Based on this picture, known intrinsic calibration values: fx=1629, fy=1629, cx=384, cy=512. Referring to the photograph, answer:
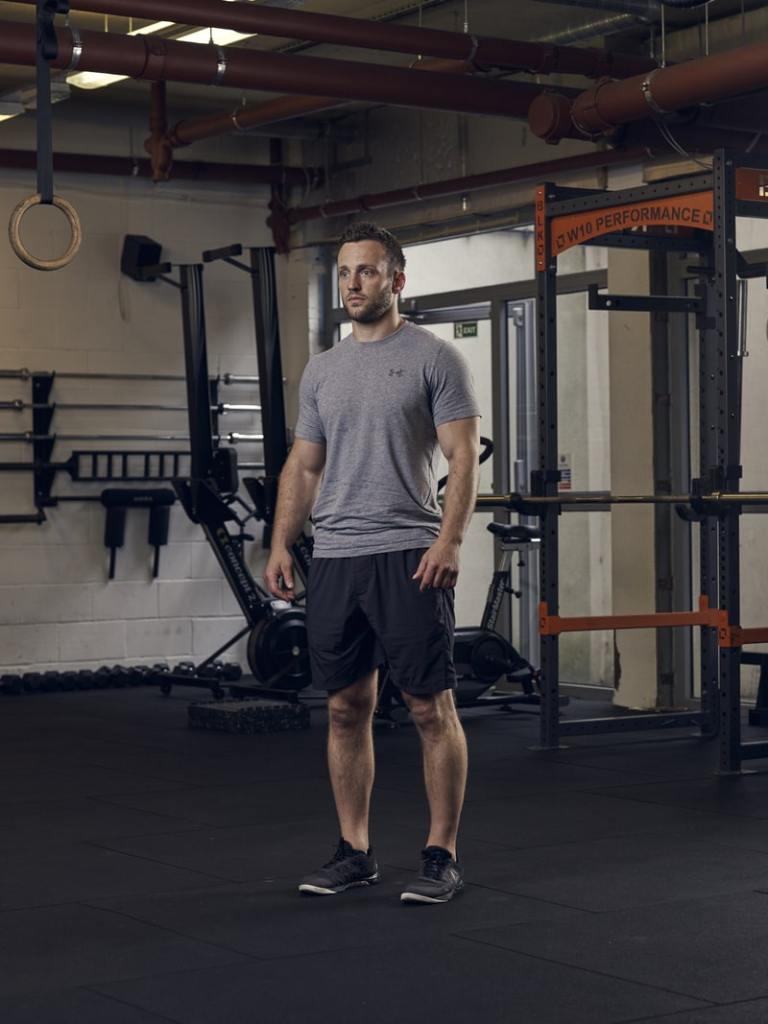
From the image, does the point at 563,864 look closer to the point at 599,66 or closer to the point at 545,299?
the point at 545,299

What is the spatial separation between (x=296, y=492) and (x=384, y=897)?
3.20 ft


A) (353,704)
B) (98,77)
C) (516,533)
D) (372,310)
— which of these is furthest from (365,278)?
(98,77)

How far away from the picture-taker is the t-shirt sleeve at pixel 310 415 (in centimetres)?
388

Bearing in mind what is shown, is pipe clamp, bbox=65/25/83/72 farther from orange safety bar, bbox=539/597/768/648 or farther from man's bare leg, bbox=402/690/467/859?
man's bare leg, bbox=402/690/467/859

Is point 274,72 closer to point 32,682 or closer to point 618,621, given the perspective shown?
point 618,621

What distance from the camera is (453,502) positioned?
3639mm

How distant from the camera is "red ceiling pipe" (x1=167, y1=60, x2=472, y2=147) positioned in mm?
7723

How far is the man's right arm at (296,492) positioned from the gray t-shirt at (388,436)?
0.11 m

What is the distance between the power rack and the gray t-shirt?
190 cm

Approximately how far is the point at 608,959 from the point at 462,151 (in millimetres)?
6127

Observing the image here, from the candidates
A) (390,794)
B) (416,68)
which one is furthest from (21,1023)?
(416,68)

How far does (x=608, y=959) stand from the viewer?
125 inches

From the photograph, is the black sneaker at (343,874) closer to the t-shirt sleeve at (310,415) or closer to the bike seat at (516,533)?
the t-shirt sleeve at (310,415)

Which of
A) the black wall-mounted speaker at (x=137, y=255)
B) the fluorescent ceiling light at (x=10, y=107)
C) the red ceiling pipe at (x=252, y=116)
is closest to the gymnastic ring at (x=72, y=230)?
the red ceiling pipe at (x=252, y=116)
